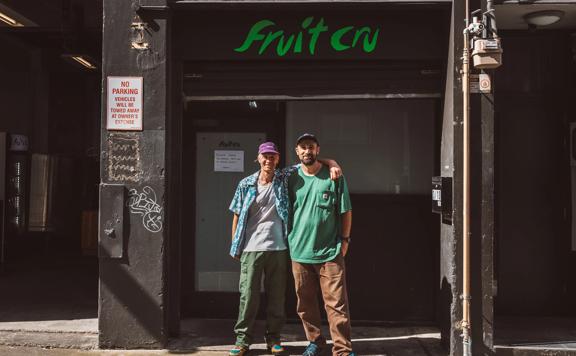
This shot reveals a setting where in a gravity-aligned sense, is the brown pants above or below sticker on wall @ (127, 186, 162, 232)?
below

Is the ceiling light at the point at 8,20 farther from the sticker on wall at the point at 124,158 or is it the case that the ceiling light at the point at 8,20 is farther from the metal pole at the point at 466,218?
the metal pole at the point at 466,218

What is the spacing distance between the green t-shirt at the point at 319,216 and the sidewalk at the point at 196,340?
A: 1094mm

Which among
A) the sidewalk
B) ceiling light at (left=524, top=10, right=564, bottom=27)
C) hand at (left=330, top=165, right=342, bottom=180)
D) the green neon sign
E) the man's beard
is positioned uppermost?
ceiling light at (left=524, top=10, right=564, bottom=27)

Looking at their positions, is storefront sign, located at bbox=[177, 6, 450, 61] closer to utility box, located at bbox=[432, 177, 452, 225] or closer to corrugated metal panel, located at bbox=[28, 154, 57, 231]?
utility box, located at bbox=[432, 177, 452, 225]

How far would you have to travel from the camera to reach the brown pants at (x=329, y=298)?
4910 mm

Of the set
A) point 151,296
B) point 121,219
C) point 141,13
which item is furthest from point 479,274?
point 141,13

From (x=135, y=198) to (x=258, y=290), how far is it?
157cm

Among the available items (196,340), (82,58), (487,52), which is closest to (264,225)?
(196,340)

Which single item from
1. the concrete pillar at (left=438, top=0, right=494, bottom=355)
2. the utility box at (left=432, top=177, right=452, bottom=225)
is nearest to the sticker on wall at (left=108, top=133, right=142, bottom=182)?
the utility box at (left=432, top=177, right=452, bottom=225)

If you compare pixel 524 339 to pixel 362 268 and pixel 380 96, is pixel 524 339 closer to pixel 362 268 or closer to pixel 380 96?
pixel 362 268

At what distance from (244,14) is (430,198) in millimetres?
2979

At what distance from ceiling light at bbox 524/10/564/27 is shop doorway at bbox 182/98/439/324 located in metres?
1.34

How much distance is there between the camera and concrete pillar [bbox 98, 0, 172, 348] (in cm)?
545

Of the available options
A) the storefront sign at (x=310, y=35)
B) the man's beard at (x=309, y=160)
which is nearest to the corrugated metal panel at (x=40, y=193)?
the storefront sign at (x=310, y=35)
